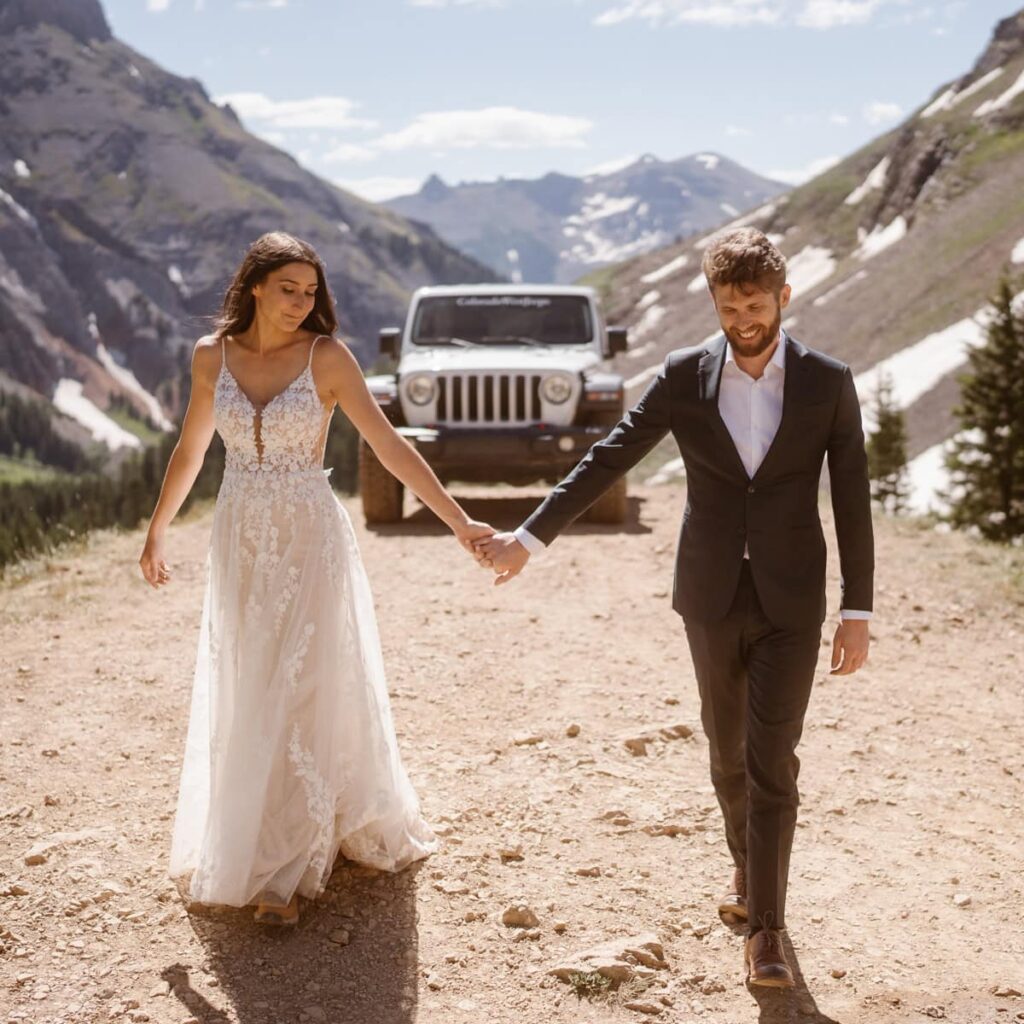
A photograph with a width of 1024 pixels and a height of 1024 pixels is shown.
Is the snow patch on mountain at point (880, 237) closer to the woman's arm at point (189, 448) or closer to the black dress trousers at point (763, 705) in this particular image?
the woman's arm at point (189, 448)

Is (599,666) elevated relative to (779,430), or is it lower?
lower

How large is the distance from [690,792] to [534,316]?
893 cm

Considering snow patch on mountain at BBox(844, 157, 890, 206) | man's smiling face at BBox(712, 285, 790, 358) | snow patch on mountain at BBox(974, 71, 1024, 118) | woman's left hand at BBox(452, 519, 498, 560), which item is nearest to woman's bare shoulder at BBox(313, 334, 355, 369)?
woman's left hand at BBox(452, 519, 498, 560)

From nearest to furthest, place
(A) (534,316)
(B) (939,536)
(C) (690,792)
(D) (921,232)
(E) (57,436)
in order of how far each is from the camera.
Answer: (C) (690,792)
(B) (939,536)
(A) (534,316)
(D) (921,232)
(E) (57,436)

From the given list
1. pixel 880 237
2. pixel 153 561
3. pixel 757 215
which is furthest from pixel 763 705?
pixel 757 215

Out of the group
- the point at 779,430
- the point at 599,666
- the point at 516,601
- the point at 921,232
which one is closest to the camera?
the point at 779,430

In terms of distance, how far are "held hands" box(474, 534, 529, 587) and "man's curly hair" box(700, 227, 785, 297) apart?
1.32m

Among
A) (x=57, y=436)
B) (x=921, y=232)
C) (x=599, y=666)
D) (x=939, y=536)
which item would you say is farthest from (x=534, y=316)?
(x=57, y=436)

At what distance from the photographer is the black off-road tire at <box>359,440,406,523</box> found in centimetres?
1248

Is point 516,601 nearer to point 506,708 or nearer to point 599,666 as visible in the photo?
point 599,666

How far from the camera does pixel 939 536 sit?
1221 centimetres

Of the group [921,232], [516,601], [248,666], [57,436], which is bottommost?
[57,436]

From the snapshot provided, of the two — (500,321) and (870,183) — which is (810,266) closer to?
(870,183)

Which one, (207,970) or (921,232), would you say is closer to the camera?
(207,970)
